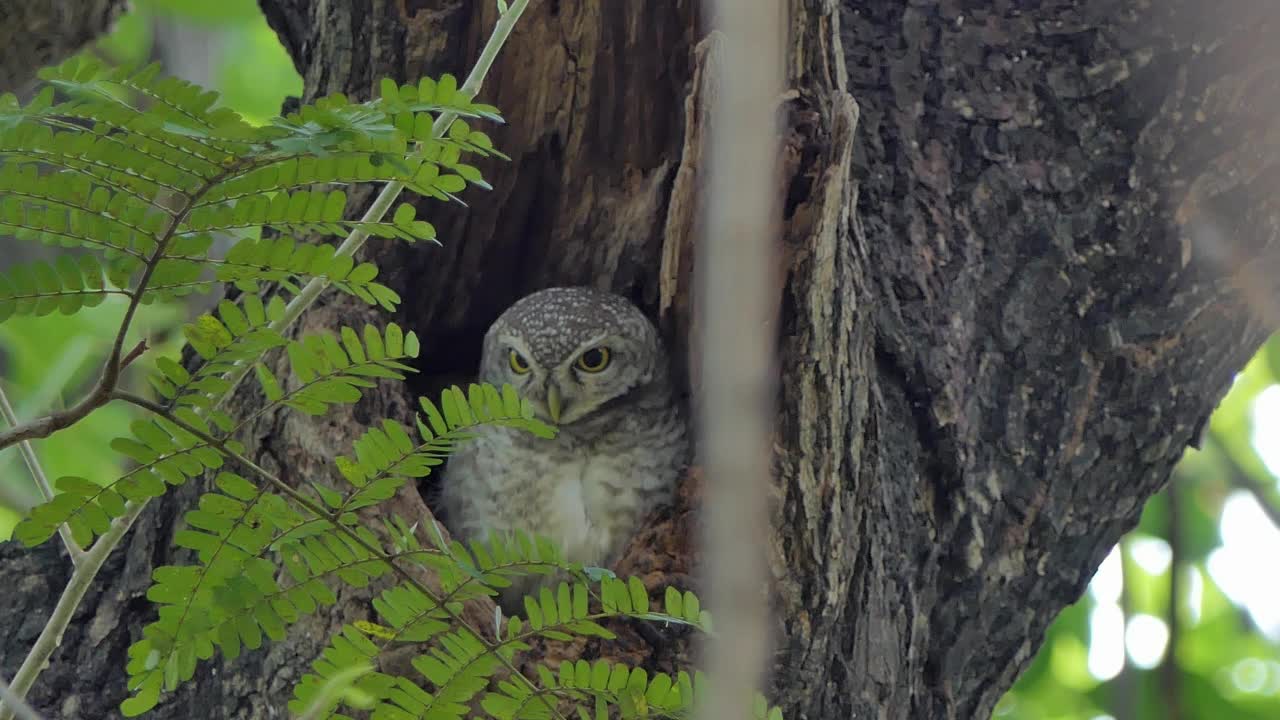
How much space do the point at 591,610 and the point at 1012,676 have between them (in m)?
1.05

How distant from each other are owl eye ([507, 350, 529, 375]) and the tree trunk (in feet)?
0.81

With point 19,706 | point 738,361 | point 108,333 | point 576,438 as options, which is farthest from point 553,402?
point 738,361

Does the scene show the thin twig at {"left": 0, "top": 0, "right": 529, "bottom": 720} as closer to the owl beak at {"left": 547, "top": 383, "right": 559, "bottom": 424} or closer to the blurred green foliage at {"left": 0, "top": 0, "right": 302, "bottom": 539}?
the blurred green foliage at {"left": 0, "top": 0, "right": 302, "bottom": 539}

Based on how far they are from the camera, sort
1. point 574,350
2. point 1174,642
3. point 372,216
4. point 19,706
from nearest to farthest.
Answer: point 19,706, point 372,216, point 574,350, point 1174,642

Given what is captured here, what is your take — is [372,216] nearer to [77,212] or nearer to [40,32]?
[77,212]

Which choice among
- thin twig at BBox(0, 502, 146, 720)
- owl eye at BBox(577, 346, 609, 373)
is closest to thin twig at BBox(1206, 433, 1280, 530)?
owl eye at BBox(577, 346, 609, 373)

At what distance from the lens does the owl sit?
2.84m

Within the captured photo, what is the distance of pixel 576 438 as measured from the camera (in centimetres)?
302

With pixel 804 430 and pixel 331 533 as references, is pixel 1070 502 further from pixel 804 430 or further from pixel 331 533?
pixel 331 533

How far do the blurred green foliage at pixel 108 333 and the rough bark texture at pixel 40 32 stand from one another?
12 centimetres

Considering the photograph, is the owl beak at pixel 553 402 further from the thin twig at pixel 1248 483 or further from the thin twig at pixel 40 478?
the thin twig at pixel 1248 483

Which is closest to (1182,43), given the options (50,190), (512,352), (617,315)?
(617,315)

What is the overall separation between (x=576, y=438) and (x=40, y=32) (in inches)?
54.1

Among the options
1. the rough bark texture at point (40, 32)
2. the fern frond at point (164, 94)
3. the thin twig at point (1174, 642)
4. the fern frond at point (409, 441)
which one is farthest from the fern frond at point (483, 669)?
the thin twig at point (1174, 642)
